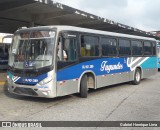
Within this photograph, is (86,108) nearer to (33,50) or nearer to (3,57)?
(33,50)

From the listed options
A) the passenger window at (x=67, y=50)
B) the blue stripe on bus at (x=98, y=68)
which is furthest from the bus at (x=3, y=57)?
the passenger window at (x=67, y=50)

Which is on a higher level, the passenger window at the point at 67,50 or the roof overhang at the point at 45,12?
the roof overhang at the point at 45,12

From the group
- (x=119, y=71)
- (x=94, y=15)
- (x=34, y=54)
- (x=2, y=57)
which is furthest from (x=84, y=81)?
(x=2, y=57)

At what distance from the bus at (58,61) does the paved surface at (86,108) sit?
438mm

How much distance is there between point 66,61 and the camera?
9688mm

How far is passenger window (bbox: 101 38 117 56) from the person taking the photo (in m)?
12.3

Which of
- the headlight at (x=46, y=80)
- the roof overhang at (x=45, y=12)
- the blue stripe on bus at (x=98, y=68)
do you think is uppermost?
the roof overhang at (x=45, y=12)

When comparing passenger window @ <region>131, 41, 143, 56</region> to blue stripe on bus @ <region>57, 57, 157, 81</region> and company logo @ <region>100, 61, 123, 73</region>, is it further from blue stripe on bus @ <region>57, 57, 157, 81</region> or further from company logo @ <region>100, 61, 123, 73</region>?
company logo @ <region>100, 61, 123, 73</region>

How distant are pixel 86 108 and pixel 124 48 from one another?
6.07 m

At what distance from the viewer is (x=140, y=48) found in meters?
16.0

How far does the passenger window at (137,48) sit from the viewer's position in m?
15.2

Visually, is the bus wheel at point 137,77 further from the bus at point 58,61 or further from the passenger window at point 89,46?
the passenger window at point 89,46

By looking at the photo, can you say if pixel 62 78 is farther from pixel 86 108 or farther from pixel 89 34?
pixel 89 34

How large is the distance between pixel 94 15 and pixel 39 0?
606 cm
